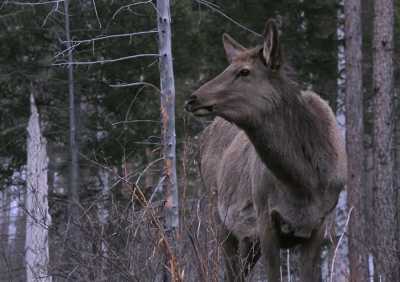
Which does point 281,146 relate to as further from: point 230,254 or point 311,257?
point 230,254

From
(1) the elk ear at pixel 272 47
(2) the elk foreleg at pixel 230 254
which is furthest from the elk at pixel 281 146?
(2) the elk foreleg at pixel 230 254

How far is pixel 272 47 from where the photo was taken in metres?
7.54

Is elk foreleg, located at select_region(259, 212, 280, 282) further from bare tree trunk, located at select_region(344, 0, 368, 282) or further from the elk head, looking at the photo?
bare tree trunk, located at select_region(344, 0, 368, 282)

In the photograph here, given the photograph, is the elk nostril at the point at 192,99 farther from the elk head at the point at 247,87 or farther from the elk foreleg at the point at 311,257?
the elk foreleg at the point at 311,257

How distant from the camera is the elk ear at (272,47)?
733 centimetres

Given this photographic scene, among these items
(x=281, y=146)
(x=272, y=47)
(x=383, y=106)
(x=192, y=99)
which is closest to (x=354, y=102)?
(x=383, y=106)

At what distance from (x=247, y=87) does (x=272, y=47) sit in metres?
0.41

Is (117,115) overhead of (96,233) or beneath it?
overhead

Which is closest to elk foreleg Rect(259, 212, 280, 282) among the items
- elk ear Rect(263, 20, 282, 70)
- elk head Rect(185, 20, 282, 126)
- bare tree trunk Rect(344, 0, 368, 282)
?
elk head Rect(185, 20, 282, 126)

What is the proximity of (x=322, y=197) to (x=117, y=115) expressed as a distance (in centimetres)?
1017

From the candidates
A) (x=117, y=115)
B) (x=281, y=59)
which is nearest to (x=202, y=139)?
(x=281, y=59)

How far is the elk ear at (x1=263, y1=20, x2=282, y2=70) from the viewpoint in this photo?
7328 millimetres

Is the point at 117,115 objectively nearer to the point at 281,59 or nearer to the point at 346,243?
the point at 346,243

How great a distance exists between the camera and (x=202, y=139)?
1120 centimetres
